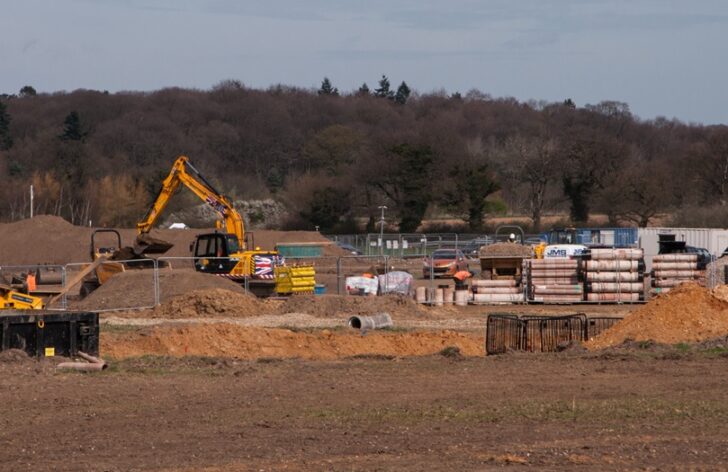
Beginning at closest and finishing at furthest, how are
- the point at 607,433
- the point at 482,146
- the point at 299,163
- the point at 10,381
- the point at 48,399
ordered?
1. the point at 607,433
2. the point at 48,399
3. the point at 10,381
4. the point at 482,146
5. the point at 299,163

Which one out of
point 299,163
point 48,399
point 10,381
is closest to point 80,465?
point 48,399

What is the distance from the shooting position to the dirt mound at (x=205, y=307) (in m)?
31.2

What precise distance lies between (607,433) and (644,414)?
1270 mm

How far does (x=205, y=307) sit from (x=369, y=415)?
19.5 meters

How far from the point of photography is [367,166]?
295 feet

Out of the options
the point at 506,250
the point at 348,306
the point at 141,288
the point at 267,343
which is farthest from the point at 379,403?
the point at 506,250

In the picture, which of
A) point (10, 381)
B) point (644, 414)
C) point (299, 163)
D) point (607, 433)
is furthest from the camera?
point (299, 163)

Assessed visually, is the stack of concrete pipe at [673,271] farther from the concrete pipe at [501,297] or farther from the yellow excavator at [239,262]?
the yellow excavator at [239,262]

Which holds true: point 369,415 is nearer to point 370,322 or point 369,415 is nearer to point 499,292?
point 370,322

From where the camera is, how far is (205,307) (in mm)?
31391

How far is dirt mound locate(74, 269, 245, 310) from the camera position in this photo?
33156mm

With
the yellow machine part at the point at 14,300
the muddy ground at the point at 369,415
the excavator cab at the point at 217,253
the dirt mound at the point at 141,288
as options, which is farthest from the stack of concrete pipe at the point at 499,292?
the muddy ground at the point at 369,415

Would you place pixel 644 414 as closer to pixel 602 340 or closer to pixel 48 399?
pixel 48 399

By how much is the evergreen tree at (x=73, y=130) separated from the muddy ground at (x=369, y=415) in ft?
374
